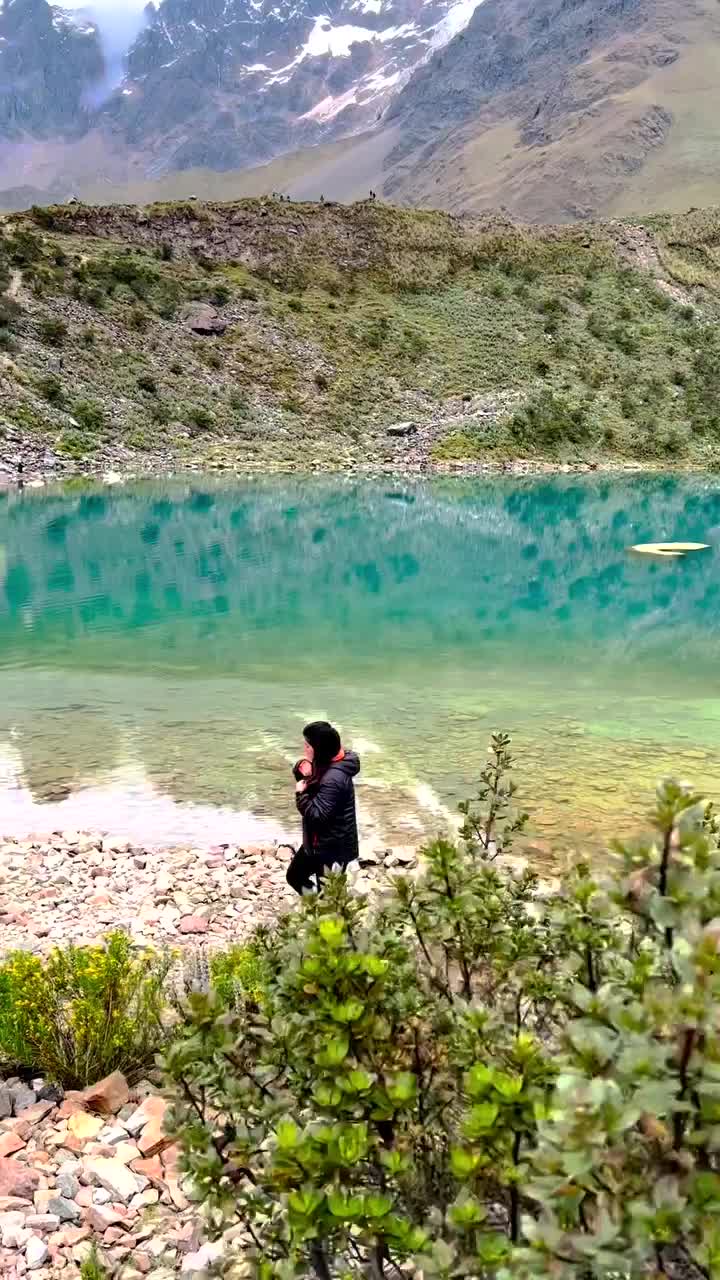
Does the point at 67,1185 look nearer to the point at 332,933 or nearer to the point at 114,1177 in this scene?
the point at 114,1177

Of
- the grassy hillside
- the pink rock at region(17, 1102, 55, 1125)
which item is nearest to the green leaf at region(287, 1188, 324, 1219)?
the pink rock at region(17, 1102, 55, 1125)

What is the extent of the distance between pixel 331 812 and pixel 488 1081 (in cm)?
595

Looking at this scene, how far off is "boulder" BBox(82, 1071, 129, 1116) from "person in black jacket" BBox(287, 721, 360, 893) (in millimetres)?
2742

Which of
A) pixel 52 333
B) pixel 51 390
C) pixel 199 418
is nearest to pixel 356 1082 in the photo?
pixel 51 390

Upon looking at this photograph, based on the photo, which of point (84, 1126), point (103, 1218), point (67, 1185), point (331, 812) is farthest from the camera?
A: point (331, 812)

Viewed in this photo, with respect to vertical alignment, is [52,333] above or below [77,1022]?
above

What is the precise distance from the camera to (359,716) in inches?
677

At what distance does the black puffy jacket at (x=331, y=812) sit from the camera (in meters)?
8.34

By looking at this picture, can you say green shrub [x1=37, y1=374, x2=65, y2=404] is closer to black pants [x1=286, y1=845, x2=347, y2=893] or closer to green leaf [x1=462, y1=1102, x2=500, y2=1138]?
black pants [x1=286, y1=845, x2=347, y2=893]

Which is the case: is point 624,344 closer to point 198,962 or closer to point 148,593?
point 148,593

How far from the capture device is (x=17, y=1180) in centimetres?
509

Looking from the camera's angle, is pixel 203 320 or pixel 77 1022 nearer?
pixel 77 1022

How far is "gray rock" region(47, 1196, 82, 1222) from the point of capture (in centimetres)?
488

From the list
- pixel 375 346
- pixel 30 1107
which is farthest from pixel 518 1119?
pixel 375 346
